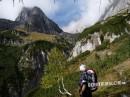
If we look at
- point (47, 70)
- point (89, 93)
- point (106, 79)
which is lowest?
point (89, 93)

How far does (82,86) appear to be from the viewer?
18719 mm

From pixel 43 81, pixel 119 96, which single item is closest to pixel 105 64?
pixel 43 81

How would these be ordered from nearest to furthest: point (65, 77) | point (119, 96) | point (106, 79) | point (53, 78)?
point (119, 96) → point (106, 79) → point (53, 78) → point (65, 77)

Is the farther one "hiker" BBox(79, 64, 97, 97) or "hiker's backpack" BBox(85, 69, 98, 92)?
"hiker's backpack" BBox(85, 69, 98, 92)

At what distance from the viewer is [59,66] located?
578 feet

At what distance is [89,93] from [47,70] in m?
162

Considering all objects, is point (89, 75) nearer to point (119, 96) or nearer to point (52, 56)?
point (119, 96)

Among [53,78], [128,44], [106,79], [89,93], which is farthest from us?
[53,78]

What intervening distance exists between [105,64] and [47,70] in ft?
84.1

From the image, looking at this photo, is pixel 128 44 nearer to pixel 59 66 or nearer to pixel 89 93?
pixel 59 66

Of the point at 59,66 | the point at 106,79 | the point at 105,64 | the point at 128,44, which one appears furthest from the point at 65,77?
the point at 106,79

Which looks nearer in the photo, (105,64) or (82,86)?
(82,86)

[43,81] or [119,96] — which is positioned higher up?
[43,81]

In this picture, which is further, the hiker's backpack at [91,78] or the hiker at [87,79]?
the hiker's backpack at [91,78]
